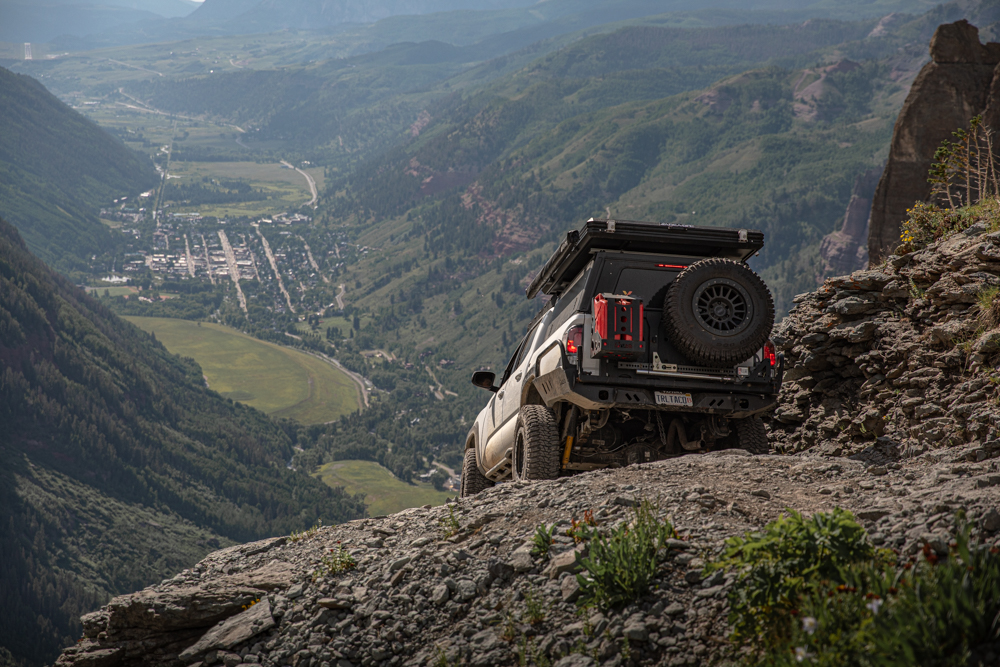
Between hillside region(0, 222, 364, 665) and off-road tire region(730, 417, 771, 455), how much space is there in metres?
87.0

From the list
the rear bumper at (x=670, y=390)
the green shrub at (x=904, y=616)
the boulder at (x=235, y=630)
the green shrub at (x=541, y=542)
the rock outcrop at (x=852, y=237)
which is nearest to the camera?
the green shrub at (x=904, y=616)

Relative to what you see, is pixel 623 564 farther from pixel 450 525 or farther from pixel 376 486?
pixel 376 486

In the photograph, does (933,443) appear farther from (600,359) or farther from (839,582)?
(839,582)

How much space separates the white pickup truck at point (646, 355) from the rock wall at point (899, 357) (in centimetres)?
122

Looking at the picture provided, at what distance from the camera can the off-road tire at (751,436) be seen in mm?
8469

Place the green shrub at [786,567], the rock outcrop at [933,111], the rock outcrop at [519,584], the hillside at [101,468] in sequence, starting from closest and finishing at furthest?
the green shrub at [786,567], the rock outcrop at [519,584], the rock outcrop at [933,111], the hillside at [101,468]

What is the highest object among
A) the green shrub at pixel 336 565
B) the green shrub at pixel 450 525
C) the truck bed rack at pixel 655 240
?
the truck bed rack at pixel 655 240

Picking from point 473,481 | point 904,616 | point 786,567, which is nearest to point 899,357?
point 786,567

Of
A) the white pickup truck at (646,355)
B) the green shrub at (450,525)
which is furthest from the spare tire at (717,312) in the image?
the green shrub at (450,525)

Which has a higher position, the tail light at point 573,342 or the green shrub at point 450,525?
the tail light at point 573,342

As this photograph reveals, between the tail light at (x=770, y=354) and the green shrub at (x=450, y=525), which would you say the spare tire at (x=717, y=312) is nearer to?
the tail light at (x=770, y=354)

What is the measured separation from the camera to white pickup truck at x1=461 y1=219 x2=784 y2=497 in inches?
301

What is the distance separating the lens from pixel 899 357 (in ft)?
28.0

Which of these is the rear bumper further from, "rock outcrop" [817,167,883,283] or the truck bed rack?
"rock outcrop" [817,167,883,283]
